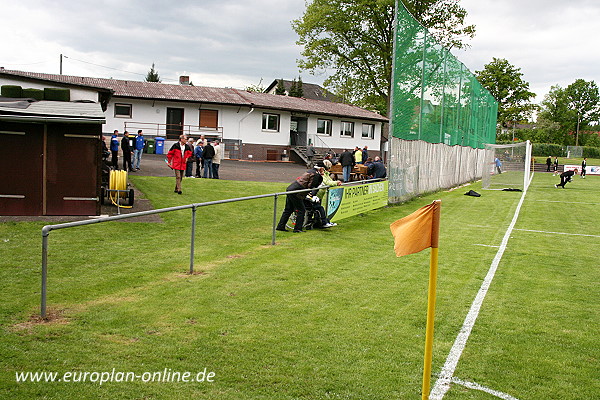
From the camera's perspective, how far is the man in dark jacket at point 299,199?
12762mm

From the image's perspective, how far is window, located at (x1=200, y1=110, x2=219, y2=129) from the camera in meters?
40.1

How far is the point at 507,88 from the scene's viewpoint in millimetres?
80438

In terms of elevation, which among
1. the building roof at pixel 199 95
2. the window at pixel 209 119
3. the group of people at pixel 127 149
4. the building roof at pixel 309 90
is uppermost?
the building roof at pixel 309 90

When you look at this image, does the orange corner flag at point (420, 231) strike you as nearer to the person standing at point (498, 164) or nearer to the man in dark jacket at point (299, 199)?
the man in dark jacket at point (299, 199)

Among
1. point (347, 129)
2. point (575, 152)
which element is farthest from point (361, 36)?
point (575, 152)

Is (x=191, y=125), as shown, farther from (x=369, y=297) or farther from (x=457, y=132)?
(x=369, y=297)

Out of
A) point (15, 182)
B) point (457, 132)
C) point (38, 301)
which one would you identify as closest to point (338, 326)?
point (38, 301)

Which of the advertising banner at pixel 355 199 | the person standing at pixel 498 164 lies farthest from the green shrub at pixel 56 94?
the person standing at pixel 498 164

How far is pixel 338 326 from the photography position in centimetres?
625

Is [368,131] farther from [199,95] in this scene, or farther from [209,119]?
[199,95]

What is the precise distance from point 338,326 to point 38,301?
11.9 feet

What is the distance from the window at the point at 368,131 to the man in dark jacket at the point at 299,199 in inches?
1499

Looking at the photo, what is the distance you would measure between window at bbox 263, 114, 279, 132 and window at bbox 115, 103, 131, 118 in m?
10.3

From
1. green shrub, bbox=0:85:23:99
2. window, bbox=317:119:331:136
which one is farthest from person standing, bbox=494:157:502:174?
green shrub, bbox=0:85:23:99
